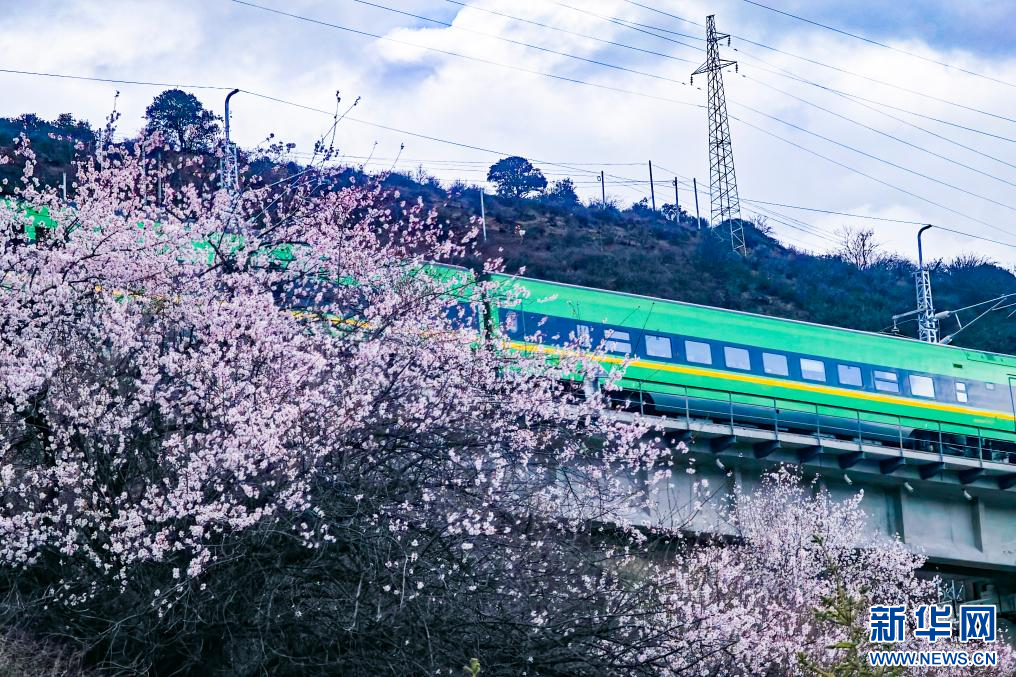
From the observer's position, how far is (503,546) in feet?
49.4

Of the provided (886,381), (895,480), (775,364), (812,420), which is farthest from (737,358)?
(886,381)

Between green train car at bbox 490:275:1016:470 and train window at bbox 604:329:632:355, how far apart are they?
0.03 m

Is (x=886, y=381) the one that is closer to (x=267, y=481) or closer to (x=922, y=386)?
(x=922, y=386)

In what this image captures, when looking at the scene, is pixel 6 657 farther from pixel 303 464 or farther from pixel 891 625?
pixel 891 625

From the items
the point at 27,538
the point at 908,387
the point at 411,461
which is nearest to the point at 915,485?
the point at 908,387

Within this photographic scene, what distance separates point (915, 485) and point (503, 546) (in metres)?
20.3

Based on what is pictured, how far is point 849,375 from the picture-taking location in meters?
34.9

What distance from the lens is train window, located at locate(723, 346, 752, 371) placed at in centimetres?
3250

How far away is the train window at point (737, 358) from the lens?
32500 mm

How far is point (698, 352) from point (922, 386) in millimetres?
8917

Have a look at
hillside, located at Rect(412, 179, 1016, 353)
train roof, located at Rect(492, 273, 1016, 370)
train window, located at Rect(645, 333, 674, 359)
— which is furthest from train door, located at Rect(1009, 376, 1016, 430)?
hillside, located at Rect(412, 179, 1016, 353)

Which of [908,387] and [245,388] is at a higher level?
[908,387]

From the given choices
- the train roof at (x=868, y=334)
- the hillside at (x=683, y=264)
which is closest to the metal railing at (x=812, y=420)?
the train roof at (x=868, y=334)

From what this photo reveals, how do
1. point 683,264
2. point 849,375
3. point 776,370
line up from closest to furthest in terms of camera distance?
point 776,370 → point 849,375 → point 683,264
